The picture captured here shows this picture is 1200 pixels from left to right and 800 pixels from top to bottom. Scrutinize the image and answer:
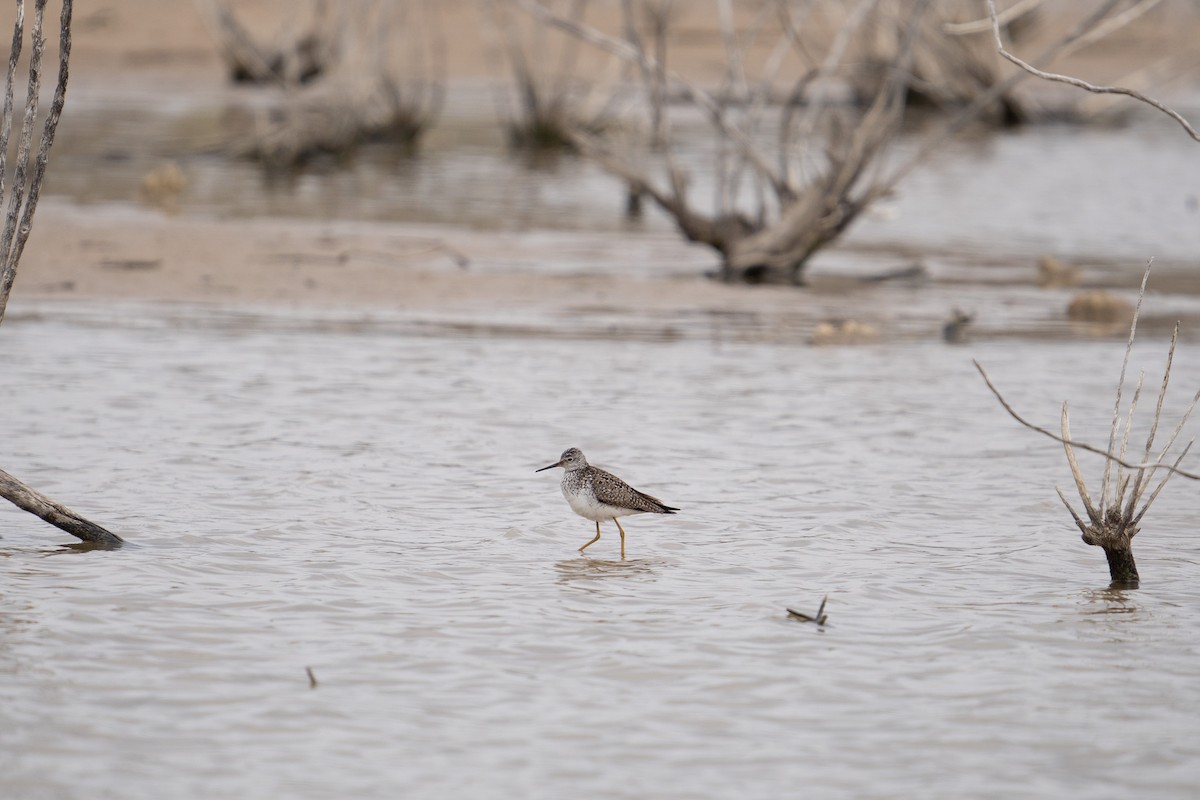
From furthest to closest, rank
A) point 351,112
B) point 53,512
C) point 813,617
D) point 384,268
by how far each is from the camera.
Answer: point 351,112
point 384,268
point 53,512
point 813,617

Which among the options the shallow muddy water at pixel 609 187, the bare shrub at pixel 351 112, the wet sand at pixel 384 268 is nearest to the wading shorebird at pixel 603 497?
the wet sand at pixel 384 268

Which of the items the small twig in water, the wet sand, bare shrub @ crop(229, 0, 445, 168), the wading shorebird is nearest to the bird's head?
the wading shorebird

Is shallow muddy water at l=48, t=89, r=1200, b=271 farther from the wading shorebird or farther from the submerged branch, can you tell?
the submerged branch

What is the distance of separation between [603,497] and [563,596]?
0.56 meters

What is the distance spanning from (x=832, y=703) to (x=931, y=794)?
0.67 metres

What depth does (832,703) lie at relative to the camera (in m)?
4.90

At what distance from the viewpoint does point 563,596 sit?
5.97 metres

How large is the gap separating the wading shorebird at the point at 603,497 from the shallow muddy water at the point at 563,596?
0.76ft

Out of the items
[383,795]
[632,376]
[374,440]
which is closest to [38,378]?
[374,440]

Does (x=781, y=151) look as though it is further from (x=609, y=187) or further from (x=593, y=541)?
(x=609, y=187)

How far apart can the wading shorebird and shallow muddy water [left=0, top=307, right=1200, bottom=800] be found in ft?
0.76

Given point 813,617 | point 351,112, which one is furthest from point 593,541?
point 351,112

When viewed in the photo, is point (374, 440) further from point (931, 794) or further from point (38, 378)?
point (931, 794)

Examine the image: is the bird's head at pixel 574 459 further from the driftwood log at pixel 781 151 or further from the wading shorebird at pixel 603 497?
the driftwood log at pixel 781 151
